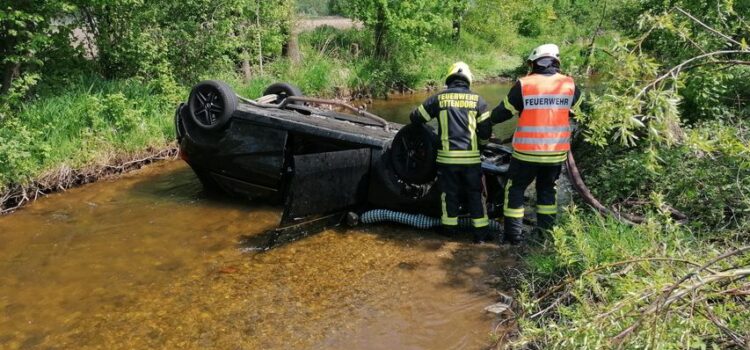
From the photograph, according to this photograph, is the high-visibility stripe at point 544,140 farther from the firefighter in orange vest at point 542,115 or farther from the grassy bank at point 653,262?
the grassy bank at point 653,262

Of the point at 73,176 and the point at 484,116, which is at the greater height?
the point at 484,116

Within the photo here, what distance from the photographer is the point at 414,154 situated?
5480 mm

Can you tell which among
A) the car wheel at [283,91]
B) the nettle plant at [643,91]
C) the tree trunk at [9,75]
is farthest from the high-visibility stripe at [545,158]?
the tree trunk at [9,75]

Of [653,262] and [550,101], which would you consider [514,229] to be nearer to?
[550,101]

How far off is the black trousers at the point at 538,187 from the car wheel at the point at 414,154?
762 millimetres

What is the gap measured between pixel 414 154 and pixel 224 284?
2140 millimetres

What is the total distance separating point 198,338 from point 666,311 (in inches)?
116

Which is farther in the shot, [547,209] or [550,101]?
[547,209]

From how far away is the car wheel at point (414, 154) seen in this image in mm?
5367

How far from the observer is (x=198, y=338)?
3.85 meters

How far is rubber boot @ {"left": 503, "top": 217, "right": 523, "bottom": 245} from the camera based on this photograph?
5.11 metres

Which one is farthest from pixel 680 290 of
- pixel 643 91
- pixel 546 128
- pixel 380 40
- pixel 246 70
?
pixel 380 40

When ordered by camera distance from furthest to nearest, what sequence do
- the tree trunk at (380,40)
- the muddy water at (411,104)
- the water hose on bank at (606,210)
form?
the tree trunk at (380,40), the muddy water at (411,104), the water hose on bank at (606,210)

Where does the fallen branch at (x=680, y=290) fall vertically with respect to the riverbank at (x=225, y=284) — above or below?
above
